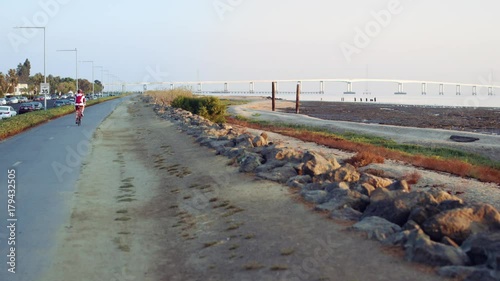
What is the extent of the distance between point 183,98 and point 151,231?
138 ft

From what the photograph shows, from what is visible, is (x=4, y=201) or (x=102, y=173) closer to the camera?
(x=4, y=201)

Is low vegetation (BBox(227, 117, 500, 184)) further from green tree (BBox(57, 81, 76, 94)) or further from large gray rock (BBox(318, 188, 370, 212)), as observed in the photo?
green tree (BBox(57, 81, 76, 94))

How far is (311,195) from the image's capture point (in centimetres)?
1027

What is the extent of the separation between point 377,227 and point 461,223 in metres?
1.10

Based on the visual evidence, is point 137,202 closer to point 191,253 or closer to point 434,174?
point 191,253

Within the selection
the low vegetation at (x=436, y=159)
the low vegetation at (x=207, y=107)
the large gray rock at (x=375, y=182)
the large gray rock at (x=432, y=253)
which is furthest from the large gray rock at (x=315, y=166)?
the low vegetation at (x=207, y=107)

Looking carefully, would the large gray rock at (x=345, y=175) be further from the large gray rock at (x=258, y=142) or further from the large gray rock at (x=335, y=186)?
the large gray rock at (x=258, y=142)

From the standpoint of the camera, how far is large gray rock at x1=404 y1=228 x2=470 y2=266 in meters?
6.31

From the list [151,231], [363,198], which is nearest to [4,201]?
[151,231]

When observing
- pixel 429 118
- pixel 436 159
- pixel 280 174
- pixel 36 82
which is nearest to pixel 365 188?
pixel 280 174

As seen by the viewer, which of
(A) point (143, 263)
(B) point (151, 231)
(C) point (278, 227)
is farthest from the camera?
(B) point (151, 231)

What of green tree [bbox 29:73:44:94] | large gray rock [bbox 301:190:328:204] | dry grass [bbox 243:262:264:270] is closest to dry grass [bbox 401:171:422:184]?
large gray rock [bbox 301:190:328:204]

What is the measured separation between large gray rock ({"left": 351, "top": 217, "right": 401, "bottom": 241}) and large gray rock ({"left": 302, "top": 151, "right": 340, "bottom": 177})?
13.1 ft

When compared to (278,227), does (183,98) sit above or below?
above
